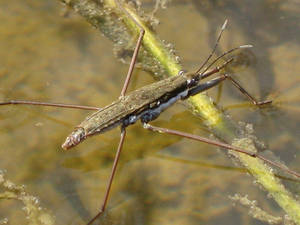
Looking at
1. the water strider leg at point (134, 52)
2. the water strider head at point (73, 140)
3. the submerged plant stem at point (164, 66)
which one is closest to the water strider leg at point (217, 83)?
the submerged plant stem at point (164, 66)

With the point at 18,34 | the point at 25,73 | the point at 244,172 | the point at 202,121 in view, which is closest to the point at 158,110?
the point at 202,121

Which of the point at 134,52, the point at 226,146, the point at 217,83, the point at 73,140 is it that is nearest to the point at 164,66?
the point at 134,52

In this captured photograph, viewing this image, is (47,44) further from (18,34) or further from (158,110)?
(158,110)

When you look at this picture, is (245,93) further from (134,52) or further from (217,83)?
(134,52)

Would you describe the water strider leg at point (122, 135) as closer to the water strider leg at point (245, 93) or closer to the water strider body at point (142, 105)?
the water strider body at point (142, 105)

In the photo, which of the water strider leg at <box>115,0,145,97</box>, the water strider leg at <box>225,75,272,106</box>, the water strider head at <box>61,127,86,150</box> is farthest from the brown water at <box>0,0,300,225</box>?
the water strider leg at <box>115,0,145,97</box>
